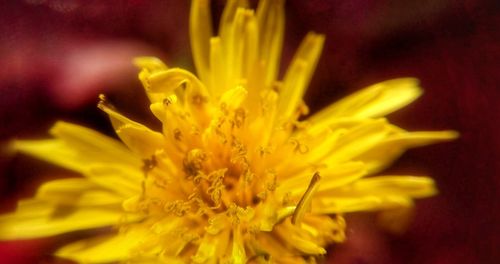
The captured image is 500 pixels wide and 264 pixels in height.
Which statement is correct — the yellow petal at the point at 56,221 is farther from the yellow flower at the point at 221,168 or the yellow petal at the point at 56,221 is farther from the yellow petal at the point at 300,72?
the yellow petal at the point at 300,72

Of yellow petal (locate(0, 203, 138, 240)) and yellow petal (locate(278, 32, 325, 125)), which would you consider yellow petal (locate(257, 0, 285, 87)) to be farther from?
yellow petal (locate(0, 203, 138, 240))

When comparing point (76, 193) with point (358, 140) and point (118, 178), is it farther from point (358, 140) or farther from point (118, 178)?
point (358, 140)

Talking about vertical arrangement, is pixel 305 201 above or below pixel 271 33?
below

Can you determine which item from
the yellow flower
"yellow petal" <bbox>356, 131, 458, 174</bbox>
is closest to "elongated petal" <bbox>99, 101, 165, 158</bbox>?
the yellow flower

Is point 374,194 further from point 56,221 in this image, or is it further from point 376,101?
point 56,221

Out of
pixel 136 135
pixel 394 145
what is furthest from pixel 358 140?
pixel 136 135

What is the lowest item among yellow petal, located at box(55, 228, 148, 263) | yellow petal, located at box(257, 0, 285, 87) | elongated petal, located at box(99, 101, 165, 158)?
yellow petal, located at box(55, 228, 148, 263)

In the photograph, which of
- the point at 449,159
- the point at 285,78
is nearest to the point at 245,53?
the point at 285,78
